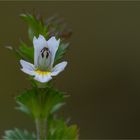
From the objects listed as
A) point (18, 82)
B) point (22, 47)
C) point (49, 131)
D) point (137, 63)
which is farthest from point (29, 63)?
point (137, 63)

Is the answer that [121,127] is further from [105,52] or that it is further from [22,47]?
[22,47]

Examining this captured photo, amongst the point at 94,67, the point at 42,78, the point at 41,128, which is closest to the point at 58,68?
the point at 42,78

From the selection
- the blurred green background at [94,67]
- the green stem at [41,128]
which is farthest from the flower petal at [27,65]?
the blurred green background at [94,67]

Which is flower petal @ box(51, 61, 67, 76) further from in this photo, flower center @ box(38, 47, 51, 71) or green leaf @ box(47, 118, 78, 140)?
green leaf @ box(47, 118, 78, 140)

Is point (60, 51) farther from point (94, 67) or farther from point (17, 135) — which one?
point (94, 67)

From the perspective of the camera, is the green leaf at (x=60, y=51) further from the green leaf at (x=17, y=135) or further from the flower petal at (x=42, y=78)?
the green leaf at (x=17, y=135)
